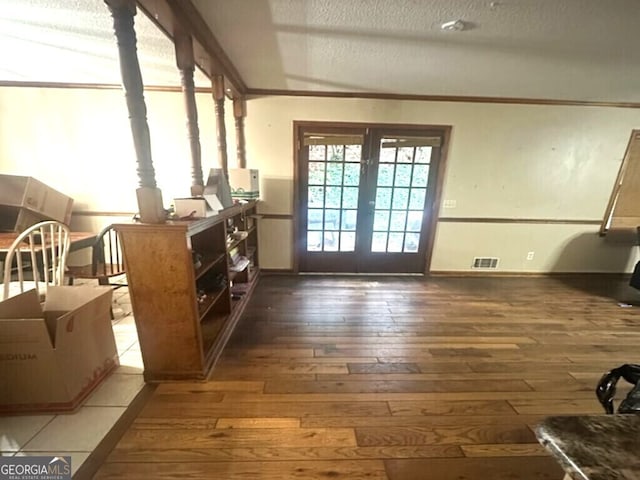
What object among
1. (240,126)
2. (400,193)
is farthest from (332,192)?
(240,126)

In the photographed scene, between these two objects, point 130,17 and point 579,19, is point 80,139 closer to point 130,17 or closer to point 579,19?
point 130,17

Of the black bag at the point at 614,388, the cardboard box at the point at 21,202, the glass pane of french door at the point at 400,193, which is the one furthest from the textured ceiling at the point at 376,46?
the black bag at the point at 614,388

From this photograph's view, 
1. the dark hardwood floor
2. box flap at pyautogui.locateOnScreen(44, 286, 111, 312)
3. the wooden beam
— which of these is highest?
the wooden beam

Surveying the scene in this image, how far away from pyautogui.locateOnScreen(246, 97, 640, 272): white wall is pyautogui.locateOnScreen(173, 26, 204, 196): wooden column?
1442 millimetres

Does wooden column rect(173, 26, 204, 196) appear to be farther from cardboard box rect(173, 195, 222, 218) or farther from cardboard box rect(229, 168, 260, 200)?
cardboard box rect(229, 168, 260, 200)

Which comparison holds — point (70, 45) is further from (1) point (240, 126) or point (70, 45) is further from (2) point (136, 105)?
(2) point (136, 105)

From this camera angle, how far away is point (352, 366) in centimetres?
189

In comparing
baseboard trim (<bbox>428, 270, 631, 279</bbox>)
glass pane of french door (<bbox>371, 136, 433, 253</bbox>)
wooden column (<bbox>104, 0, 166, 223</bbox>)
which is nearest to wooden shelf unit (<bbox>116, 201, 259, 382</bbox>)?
wooden column (<bbox>104, 0, 166, 223</bbox>)

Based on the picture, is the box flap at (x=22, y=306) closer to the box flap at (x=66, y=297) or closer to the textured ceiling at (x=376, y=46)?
the box flap at (x=66, y=297)

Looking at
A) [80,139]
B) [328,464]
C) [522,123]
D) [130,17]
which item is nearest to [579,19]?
[522,123]

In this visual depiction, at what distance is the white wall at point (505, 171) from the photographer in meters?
3.19

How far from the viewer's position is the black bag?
95 centimetres

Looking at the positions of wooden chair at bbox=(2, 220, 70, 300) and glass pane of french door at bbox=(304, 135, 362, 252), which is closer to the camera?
wooden chair at bbox=(2, 220, 70, 300)

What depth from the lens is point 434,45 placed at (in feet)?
6.51
